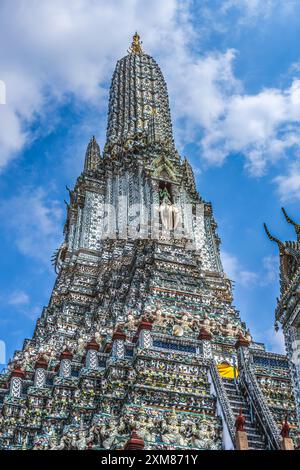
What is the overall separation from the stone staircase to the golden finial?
40.3m

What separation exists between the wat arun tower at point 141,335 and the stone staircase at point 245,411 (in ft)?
0.15

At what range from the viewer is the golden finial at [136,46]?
55719mm

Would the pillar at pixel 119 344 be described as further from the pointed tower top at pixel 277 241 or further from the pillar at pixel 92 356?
the pointed tower top at pixel 277 241

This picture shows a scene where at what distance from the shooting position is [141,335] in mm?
20641

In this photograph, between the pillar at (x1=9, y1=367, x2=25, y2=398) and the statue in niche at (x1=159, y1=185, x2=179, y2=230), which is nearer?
the pillar at (x1=9, y1=367, x2=25, y2=398)

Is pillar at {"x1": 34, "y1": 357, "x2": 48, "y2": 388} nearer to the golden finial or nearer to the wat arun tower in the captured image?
the wat arun tower

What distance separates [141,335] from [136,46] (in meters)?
40.9

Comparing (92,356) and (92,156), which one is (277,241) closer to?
(92,356)

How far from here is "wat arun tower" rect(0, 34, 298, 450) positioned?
17594mm

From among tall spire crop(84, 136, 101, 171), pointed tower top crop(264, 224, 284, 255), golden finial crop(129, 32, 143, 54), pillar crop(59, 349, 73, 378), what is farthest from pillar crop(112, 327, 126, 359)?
golden finial crop(129, 32, 143, 54)

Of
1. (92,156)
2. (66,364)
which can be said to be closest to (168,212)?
(92,156)

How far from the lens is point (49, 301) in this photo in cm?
3591
